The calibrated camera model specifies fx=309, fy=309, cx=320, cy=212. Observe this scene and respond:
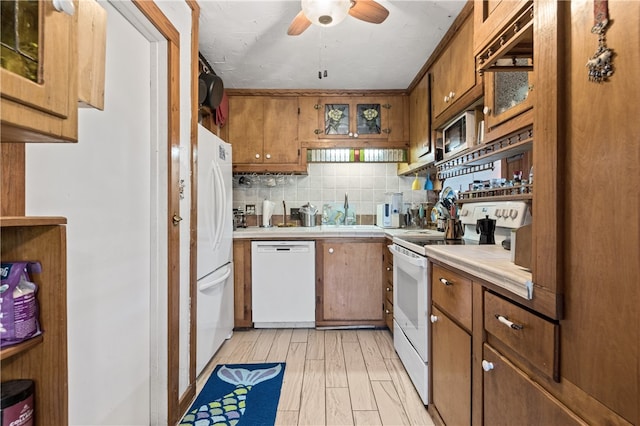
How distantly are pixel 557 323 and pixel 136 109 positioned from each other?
1.68m

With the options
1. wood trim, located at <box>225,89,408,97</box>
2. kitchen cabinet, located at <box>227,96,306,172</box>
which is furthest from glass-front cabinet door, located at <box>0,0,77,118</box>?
wood trim, located at <box>225,89,408,97</box>

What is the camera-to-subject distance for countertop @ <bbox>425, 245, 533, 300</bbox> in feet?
2.72

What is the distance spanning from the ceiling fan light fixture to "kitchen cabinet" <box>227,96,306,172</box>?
151cm

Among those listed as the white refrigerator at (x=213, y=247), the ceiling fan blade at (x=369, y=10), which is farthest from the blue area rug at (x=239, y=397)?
the ceiling fan blade at (x=369, y=10)

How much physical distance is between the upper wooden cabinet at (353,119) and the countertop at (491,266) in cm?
181

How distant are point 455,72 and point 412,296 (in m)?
1.41

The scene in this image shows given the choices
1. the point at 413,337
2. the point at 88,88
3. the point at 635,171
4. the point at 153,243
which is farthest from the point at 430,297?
the point at 88,88

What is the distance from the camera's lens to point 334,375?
2029 millimetres

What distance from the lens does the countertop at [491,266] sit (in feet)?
2.72

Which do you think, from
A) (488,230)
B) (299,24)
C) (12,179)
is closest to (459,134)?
(488,230)

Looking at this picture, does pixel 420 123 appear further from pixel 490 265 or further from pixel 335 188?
pixel 490 265

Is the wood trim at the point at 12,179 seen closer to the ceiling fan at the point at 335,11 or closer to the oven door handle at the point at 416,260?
the ceiling fan at the point at 335,11

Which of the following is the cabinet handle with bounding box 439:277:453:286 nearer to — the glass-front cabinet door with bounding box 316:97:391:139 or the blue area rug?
the blue area rug

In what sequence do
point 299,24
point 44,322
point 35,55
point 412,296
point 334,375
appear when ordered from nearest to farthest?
point 35,55, point 44,322, point 299,24, point 412,296, point 334,375
